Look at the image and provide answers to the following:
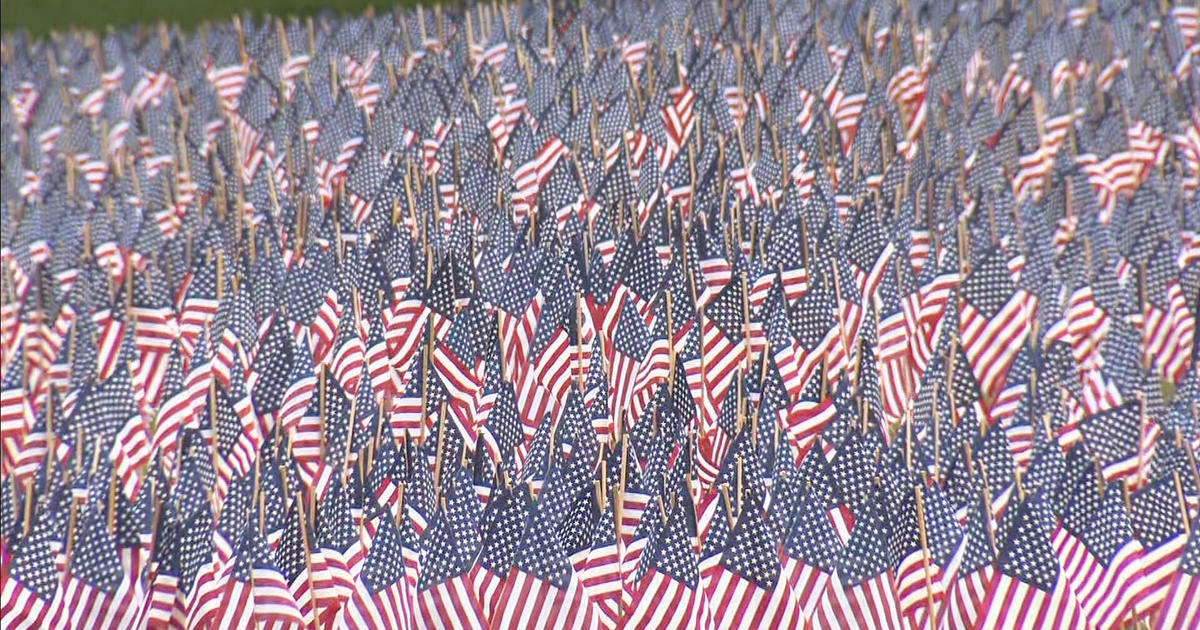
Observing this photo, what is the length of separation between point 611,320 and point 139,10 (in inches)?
497

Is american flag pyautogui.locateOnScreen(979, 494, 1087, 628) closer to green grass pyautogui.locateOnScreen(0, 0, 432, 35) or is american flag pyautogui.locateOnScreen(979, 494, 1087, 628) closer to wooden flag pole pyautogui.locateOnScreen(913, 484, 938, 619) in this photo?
wooden flag pole pyautogui.locateOnScreen(913, 484, 938, 619)

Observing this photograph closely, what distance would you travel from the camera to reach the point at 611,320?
10867mm

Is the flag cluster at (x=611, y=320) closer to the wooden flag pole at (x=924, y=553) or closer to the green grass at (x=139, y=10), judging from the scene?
the wooden flag pole at (x=924, y=553)

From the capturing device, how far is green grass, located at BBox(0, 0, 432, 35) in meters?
20.5

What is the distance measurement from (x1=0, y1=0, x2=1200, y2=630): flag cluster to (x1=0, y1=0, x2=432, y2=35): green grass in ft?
6.86

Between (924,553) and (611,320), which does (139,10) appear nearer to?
(611,320)

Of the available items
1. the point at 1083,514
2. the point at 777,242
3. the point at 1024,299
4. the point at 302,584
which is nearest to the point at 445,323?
the point at 777,242

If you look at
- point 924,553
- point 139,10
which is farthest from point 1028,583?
point 139,10

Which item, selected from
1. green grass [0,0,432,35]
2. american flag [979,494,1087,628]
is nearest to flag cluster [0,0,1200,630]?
american flag [979,494,1087,628]

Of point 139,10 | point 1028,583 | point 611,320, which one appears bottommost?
point 1028,583

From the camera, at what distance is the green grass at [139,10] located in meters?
20.5

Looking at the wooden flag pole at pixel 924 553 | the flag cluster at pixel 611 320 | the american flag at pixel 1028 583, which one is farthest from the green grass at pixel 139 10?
the american flag at pixel 1028 583

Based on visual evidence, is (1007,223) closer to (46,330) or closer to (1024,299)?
(1024,299)

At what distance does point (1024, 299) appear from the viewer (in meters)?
10.5
